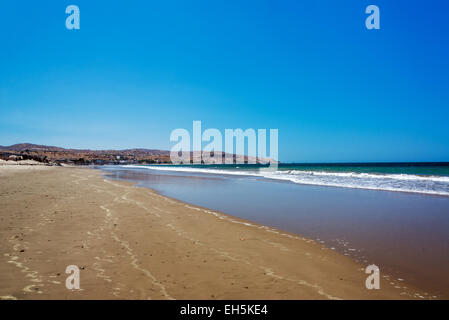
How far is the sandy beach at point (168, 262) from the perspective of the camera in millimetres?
3846

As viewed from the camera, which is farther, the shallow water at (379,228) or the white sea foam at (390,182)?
the white sea foam at (390,182)

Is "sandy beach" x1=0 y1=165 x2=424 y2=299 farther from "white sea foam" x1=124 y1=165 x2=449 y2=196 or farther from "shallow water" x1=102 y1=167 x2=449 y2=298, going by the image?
"white sea foam" x1=124 y1=165 x2=449 y2=196

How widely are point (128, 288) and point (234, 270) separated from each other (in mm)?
1866

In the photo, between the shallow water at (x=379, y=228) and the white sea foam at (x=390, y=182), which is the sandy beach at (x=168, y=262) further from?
the white sea foam at (x=390, y=182)

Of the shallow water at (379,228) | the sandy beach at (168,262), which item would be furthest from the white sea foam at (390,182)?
the sandy beach at (168,262)

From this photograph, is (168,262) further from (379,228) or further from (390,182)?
(390,182)

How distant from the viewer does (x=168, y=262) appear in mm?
4965

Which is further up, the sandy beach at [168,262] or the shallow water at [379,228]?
the sandy beach at [168,262]

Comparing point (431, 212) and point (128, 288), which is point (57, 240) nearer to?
point (128, 288)

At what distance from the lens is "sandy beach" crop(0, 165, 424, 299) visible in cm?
385

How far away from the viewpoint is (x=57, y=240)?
5977 millimetres

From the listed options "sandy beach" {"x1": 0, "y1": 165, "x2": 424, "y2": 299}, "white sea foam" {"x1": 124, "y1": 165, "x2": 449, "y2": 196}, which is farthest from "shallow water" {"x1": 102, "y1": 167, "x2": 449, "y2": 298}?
"white sea foam" {"x1": 124, "y1": 165, "x2": 449, "y2": 196}
